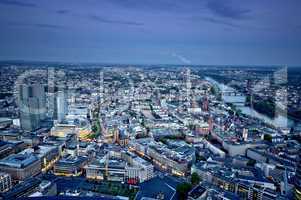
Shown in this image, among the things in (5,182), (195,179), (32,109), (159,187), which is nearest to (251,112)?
A: (195,179)

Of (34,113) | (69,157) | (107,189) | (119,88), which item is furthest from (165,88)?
(107,189)

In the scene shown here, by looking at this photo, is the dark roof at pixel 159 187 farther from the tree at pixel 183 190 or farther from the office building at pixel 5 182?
the office building at pixel 5 182

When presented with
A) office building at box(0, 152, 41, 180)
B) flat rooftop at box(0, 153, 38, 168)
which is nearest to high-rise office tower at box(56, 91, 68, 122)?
flat rooftop at box(0, 153, 38, 168)

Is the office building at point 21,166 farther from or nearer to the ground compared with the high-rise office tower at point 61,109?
nearer to the ground

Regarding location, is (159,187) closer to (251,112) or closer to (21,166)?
(21,166)

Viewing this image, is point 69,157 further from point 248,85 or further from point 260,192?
point 248,85

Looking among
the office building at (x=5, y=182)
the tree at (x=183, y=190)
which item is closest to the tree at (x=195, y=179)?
the tree at (x=183, y=190)

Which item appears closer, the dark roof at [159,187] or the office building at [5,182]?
the dark roof at [159,187]

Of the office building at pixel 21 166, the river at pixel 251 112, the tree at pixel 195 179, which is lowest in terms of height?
the tree at pixel 195 179
